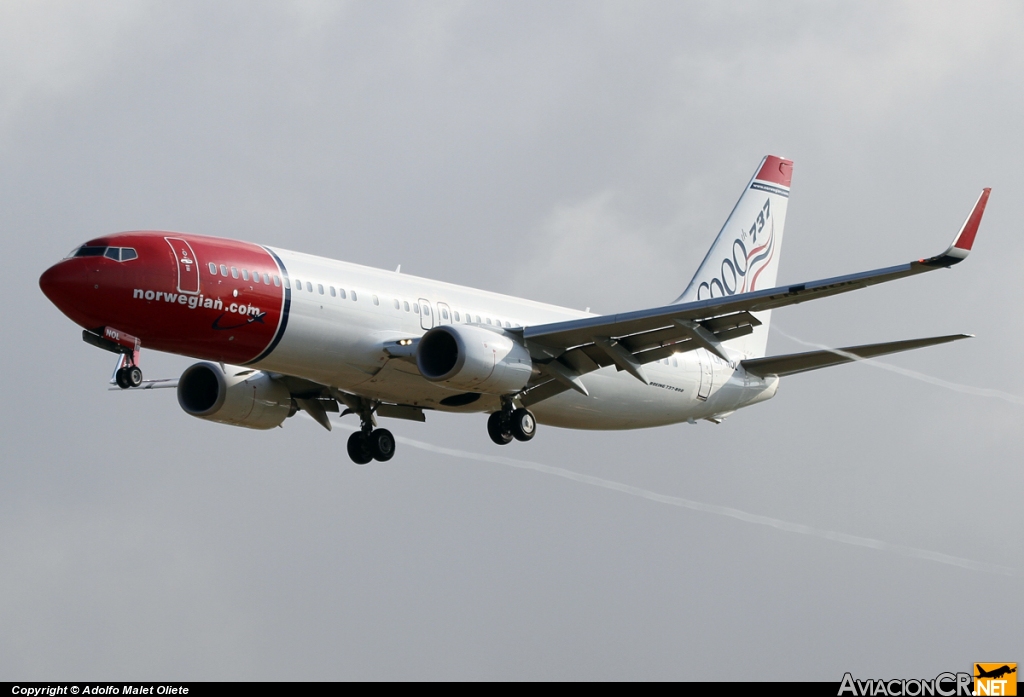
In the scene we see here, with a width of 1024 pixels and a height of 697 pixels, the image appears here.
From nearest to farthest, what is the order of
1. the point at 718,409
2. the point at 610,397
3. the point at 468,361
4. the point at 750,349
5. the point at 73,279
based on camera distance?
the point at 73,279 → the point at 468,361 → the point at 610,397 → the point at 718,409 → the point at 750,349

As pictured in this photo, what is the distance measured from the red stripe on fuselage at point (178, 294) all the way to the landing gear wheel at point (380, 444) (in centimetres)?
726

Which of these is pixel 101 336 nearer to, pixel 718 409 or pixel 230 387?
pixel 230 387

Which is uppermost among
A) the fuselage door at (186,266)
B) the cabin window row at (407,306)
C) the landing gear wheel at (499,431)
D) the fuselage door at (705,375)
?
the fuselage door at (705,375)

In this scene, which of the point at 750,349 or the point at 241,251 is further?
the point at 750,349

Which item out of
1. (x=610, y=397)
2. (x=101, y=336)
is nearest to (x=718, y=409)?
(x=610, y=397)

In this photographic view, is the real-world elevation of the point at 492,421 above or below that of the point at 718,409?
below

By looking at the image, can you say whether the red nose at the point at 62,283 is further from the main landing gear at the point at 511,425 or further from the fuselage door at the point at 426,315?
the main landing gear at the point at 511,425

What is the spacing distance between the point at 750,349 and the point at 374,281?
55.2 feet

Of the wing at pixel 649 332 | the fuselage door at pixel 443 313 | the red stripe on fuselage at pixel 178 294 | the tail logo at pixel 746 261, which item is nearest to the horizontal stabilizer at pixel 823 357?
the wing at pixel 649 332

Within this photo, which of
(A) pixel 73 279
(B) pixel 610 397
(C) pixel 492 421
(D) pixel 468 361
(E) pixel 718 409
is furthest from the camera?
(E) pixel 718 409

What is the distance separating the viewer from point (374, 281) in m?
36.2

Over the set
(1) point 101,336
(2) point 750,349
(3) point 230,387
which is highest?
(2) point 750,349

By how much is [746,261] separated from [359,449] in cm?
1622

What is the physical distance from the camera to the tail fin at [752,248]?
48250 mm
